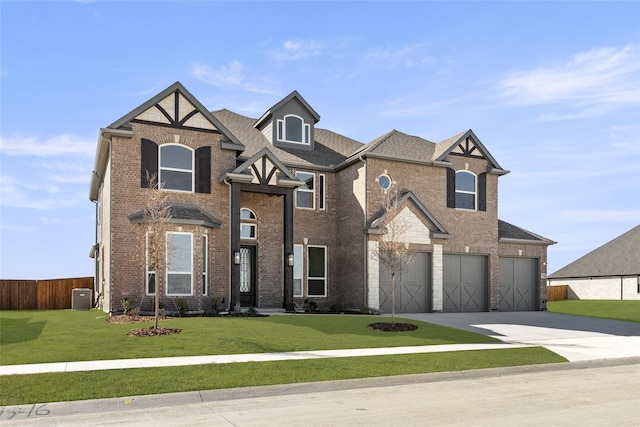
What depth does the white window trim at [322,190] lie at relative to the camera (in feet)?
91.5

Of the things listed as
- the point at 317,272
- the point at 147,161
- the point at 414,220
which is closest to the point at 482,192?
the point at 414,220

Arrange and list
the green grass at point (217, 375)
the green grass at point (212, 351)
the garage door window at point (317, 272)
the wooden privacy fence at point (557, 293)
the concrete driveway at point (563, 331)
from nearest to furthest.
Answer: the green grass at point (217, 375)
the green grass at point (212, 351)
the concrete driveway at point (563, 331)
the garage door window at point (317, 272)
the wooden privacy fence at point (557, 293)

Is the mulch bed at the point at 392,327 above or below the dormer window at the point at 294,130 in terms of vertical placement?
below

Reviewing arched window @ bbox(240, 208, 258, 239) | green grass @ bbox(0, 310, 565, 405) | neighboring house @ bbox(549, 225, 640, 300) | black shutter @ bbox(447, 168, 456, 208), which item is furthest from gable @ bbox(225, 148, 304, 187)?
neighboring house @ bbox(549, 225, 640, 300)

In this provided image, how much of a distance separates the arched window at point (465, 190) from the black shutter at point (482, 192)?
26cm

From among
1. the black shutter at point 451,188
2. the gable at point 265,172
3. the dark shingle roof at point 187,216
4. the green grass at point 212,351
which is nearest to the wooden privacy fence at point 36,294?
the green grass at point 212,351

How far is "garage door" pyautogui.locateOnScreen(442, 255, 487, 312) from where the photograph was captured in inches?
1099

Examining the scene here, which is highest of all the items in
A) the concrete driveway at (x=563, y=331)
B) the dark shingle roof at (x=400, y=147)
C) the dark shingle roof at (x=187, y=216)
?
the dark shingle roof at (x=400, y=147)

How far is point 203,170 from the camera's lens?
23703 millimetres

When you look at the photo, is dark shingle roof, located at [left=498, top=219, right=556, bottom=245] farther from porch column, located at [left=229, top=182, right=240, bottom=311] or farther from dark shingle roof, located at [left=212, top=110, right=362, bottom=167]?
porch column, located at [left=229, top=182, right=240, bottom=311]

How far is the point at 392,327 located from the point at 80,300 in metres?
14.8

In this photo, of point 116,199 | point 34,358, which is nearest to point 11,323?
point 116,199

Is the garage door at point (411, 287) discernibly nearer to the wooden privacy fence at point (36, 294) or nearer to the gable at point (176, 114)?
the gable at point (176, 114)

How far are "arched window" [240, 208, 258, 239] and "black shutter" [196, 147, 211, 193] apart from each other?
2262 millimetres
